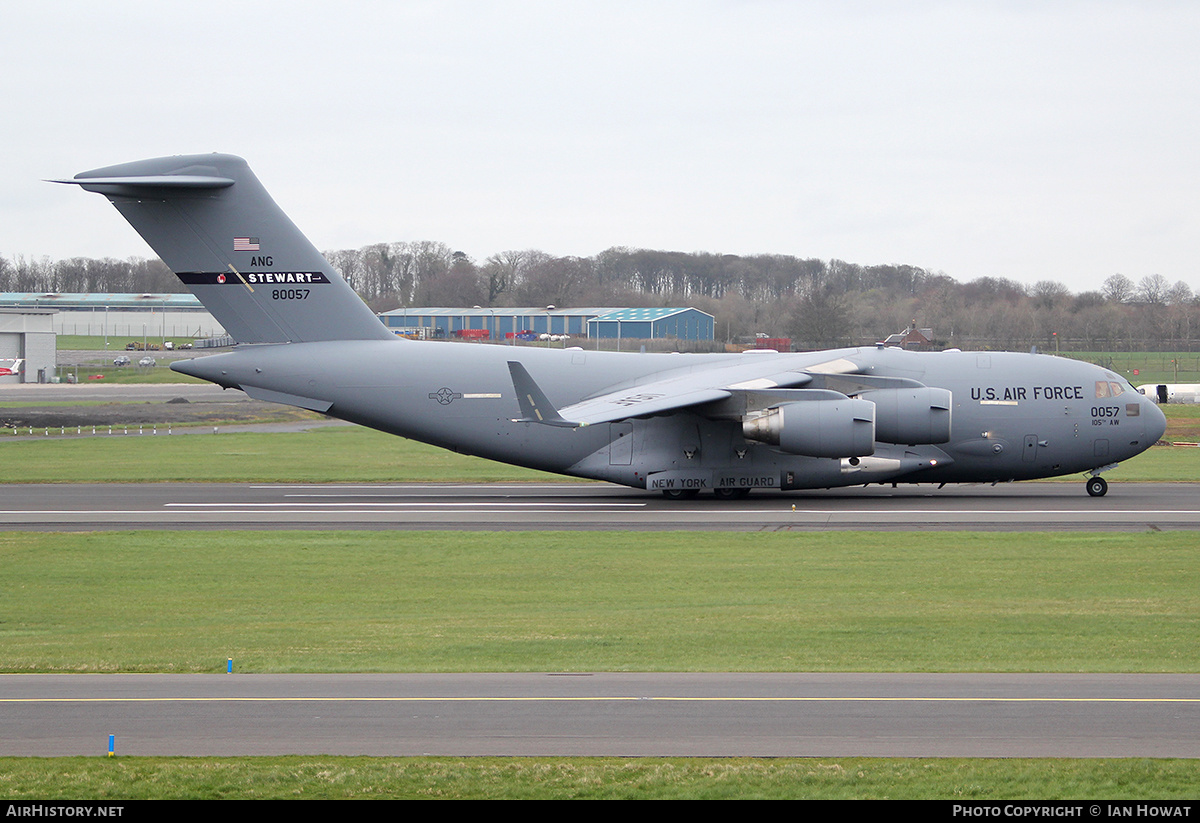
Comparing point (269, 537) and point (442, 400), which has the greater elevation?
point (442, 400)

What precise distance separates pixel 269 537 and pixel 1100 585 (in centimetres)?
1479

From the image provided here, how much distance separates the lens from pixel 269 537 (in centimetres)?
2297

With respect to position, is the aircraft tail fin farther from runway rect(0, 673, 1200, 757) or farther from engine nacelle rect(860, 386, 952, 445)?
runway rect(0, 673, 1200, 757)

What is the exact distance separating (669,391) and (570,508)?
11.6ft

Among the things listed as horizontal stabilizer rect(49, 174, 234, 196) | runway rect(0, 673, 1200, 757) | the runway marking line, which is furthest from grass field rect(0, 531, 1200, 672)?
horizontal stabilizer rect(49, 174, 234, 196)

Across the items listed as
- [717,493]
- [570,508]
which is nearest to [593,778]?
[570,508]

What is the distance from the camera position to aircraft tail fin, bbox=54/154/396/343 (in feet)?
91.2

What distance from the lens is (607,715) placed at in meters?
10.3

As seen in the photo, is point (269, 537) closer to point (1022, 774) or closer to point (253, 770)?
point (253, 770)

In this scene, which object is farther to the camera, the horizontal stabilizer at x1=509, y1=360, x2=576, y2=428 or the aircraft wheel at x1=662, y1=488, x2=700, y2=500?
the aircraft wheel at x1=662, y1=488, x2=700, y2=500

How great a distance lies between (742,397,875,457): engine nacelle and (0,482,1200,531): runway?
143 cm

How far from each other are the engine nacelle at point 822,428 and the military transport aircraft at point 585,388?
1.29 ft

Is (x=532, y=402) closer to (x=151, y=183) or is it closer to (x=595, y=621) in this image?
(x=151, y=183)

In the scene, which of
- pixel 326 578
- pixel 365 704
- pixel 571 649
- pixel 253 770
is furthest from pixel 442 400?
pixel 253 770
